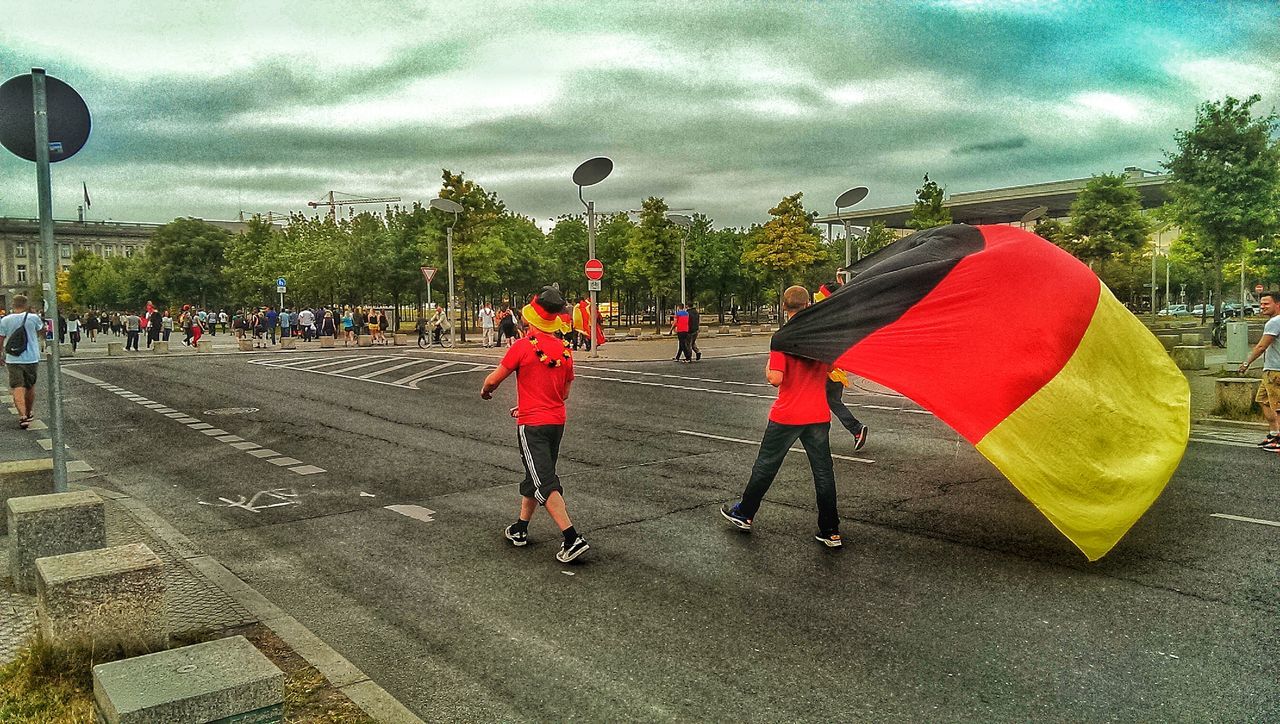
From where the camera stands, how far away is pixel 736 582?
562 cm

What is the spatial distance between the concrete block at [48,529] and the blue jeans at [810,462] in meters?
4.45

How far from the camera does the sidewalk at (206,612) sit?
409 centimetres

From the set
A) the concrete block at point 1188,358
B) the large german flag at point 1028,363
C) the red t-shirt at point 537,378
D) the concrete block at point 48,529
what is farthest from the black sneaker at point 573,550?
the concrete block at point 1188,358

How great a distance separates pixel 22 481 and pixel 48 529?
163 centimetres

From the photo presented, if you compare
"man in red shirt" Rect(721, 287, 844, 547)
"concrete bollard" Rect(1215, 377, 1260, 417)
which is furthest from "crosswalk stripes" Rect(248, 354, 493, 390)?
"concrete bollard" Rect(1215, 377, 1260, 417)

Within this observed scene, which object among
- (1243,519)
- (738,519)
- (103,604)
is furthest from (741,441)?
(103,604)

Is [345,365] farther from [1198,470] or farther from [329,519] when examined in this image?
[1198,470]

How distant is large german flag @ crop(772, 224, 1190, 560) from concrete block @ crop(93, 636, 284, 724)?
4362 mm

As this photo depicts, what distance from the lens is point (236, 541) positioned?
22.4 ft

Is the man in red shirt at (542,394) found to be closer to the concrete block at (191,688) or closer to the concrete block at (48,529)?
the concrete block at (48,529)

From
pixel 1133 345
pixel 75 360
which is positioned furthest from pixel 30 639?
pixel 75 360

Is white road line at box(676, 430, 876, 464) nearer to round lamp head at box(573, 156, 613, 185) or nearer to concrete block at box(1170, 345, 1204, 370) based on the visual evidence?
concrete block at box(1170, 345, 1204, 370)

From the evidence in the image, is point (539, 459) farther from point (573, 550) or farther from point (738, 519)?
point (738, 519)

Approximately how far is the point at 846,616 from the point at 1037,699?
122cm
